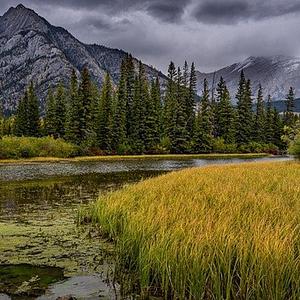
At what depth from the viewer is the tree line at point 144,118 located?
72.8 m

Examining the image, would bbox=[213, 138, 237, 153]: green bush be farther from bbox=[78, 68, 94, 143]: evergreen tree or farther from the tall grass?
the tall grass

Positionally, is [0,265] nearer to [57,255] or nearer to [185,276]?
[57,255]

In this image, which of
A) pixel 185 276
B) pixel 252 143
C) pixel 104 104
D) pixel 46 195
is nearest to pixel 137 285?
pixel 185 276

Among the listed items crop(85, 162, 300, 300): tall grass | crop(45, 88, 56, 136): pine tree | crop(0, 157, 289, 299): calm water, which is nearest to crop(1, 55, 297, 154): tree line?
crop(45, 88, 56, 136): pine tree

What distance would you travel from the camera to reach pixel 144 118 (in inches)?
3127

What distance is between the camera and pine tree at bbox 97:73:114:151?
235 ft

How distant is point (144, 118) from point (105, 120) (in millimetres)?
8978

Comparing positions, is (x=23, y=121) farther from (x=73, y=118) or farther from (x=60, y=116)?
(x=73, y=118)

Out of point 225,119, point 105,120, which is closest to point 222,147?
point 225,119

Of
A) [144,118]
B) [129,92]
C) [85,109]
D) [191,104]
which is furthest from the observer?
→ [191,104]

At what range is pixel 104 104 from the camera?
7512 cm

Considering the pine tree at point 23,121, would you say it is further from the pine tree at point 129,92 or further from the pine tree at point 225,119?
the pine tree at point 225,119

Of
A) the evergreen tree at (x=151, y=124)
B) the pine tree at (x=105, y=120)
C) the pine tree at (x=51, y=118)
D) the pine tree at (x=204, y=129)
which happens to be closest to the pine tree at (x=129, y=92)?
the evergreen tree at (x=151, y=124)

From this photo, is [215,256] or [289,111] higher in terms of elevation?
[289,111]
